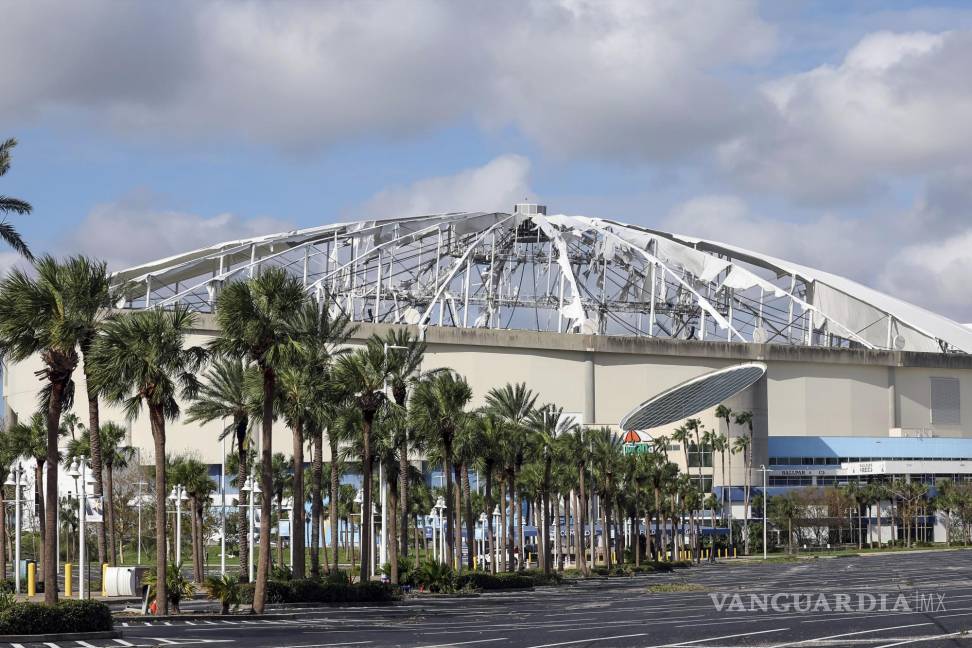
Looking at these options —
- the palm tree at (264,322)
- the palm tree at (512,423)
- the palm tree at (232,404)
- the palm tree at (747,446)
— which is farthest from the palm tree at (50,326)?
the palm tree at (747,446)

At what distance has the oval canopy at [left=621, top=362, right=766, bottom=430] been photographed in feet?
472

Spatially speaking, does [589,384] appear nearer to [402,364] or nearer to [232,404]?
[232,404]

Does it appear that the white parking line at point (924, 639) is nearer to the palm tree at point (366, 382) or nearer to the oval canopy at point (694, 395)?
the palm tree at point (366, 382)

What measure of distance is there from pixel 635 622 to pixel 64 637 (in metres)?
15.7

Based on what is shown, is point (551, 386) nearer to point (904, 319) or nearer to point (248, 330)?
point (904, 319)

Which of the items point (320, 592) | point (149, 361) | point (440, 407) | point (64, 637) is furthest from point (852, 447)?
point (64, 637)

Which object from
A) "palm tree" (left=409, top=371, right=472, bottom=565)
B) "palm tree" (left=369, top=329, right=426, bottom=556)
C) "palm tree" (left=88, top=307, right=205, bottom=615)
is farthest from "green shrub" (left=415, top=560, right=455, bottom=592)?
"palm tree" (left=88, top=307, right=205, bottom=615)

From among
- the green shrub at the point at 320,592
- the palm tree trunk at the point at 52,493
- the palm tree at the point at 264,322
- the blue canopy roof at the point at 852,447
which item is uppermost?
the palm tree at the point at 264,322

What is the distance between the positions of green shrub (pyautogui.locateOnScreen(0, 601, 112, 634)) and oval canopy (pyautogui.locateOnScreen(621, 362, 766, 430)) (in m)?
110

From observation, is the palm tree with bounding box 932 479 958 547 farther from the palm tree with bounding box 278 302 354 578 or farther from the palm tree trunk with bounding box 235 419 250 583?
the palm tree with bounding box 278 302 354 578

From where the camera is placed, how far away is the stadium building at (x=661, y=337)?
141 meters

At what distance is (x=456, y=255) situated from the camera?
15388cm

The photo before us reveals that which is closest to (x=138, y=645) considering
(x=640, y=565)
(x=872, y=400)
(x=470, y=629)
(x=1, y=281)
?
(x=470, y=629)

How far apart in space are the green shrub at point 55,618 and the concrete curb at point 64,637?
15.6 inches
